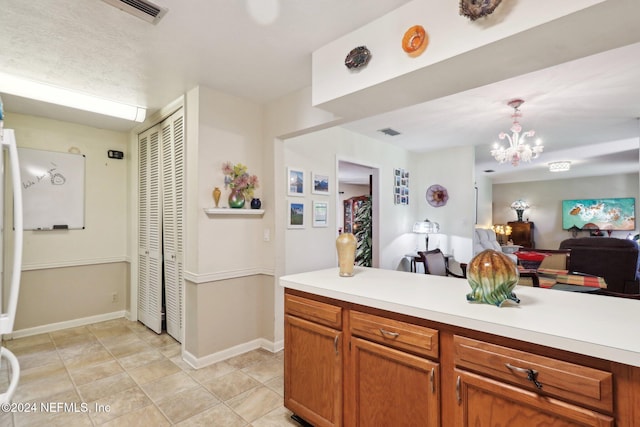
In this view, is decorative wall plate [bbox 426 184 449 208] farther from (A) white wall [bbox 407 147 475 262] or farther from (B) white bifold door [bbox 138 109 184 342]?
(B) white bifold door [bbox 138 109 184 342]

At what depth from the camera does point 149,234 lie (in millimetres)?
3727

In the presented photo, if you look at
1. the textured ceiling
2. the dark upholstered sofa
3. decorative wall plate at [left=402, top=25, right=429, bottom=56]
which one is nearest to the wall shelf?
the textured ceiling

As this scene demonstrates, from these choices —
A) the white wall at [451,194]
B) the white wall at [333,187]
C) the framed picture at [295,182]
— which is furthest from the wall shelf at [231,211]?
the white wall at [451,194]

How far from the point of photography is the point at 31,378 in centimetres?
256

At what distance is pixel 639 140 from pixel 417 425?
579cm

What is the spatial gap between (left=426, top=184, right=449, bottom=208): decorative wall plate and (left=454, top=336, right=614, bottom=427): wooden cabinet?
174 inches

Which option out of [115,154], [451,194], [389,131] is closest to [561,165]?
[451,194]

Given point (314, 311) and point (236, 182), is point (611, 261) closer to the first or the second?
point (314, 311)

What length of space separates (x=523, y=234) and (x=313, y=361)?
30.4 ft

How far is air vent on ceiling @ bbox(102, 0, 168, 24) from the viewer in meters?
1.63

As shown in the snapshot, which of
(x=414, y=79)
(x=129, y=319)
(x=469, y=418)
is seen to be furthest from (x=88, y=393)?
(x=414, y=79)

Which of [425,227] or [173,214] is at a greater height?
[173,214]

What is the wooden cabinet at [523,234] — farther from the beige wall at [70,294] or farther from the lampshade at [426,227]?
the beige wall at [70,294]

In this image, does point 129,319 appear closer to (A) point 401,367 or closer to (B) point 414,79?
(A) point 401,367
